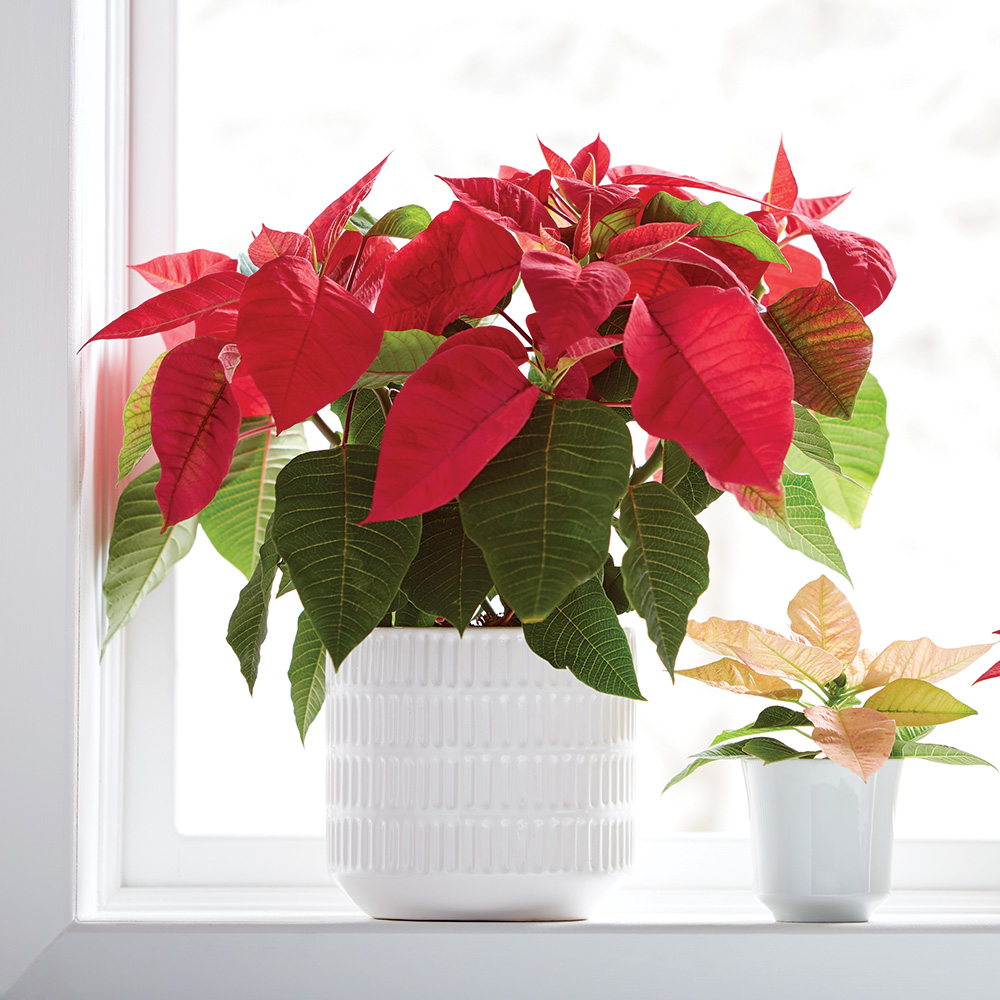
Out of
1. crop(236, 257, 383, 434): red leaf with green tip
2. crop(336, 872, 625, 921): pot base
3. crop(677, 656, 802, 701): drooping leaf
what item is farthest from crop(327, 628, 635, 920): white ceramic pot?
crop(236, 257, 383, 434): red leaf with green tip

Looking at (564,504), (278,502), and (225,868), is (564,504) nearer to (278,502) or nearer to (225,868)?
(278,502)

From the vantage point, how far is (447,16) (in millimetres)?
1045

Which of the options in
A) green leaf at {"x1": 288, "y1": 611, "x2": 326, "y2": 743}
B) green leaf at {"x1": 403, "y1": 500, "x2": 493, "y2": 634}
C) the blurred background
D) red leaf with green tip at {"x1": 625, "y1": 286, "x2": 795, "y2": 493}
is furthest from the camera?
the blurred background

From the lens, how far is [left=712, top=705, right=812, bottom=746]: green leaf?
2.48 ft

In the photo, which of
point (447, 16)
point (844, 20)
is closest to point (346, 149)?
point (447, 16)

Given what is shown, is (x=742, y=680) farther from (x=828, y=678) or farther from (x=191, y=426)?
(x=191, y=426)

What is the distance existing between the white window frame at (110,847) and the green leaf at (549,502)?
27 cm

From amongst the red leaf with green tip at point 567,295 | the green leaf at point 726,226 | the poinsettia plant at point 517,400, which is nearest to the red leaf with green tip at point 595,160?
the poinsettia plant at point 517,400

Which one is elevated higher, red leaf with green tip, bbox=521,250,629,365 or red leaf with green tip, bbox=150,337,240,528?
red leaf with green tip, bbox=521,250,629,365

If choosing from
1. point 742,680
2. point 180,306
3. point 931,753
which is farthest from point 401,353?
point 931,753

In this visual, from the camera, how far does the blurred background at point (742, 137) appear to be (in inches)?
39.8

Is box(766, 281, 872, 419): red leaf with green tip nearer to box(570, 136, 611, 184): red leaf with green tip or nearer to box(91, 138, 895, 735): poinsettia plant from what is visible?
box(91, 138, 895, 735): poinsettia plant

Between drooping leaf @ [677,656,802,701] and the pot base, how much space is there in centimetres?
18

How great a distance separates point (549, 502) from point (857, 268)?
11.5 inches
